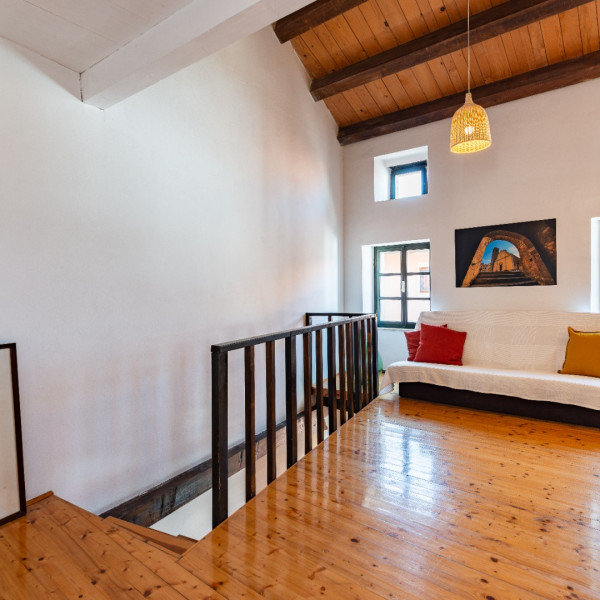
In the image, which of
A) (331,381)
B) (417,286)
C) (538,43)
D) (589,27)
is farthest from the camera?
(417,286)

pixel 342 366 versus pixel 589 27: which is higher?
pixel 589 27

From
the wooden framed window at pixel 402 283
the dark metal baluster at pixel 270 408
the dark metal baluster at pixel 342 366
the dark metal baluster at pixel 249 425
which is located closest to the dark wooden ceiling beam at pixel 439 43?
the wooden framed window at pixel 402 283

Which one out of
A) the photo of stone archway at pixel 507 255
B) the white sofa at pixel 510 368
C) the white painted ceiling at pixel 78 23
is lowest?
the white sofa at pixel 510 368

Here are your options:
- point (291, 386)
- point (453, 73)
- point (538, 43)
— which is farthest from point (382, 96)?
point (291, 386)

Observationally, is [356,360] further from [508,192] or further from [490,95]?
[490,95]

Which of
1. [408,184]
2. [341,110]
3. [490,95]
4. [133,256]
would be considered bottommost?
[133,256]

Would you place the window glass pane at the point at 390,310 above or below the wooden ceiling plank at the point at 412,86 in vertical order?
below

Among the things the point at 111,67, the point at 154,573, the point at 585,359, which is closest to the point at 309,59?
the point at 111,67

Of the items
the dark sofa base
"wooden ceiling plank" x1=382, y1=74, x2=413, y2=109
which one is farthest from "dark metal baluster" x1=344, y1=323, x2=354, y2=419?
"wooden ceiling plank" x1=382, y1=74, x2=413, y2=109

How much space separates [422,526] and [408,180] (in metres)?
4.34

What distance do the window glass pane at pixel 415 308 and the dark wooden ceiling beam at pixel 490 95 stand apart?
7.18 feet

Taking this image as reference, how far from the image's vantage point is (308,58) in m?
4.30

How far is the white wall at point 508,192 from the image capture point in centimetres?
369

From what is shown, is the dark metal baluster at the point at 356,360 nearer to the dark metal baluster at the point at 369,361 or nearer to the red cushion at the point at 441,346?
the dark metal baluster at the point at 369,361
